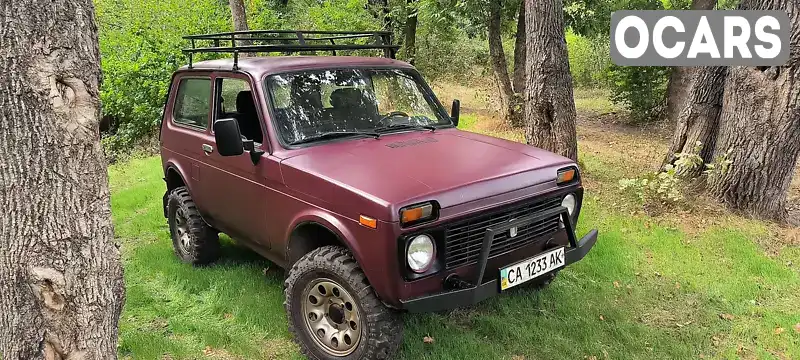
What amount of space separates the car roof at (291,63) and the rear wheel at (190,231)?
1206 mm

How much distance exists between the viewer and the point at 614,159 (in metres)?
9.33

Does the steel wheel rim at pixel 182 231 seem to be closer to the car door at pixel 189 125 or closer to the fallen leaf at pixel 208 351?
the car door at pixel 189 125

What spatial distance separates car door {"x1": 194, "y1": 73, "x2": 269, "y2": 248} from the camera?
4309mm

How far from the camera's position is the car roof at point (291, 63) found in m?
4.48

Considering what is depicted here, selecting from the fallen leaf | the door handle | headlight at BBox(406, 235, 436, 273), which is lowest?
Answer: the fallen leaf

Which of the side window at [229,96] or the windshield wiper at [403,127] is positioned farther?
the side window at [229,96]

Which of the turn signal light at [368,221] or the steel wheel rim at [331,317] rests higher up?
A: the turn signal light at [368,221]

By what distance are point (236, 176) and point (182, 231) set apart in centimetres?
139

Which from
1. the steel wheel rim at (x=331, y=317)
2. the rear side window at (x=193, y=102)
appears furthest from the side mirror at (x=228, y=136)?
the rear side window at (x=193, y=102)

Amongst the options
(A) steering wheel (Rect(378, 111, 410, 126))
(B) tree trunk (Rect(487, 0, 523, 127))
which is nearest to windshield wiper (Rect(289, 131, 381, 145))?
(A) steering wheel (Rect(378, 111, 410, 126))

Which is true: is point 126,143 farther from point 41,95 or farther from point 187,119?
point 41,95

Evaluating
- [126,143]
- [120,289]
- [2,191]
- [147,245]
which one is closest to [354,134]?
[120,289]

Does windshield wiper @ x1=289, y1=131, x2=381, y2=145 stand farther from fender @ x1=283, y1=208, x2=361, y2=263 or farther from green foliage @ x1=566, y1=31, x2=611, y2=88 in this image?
green foliage @ x1=566, y1=31, x2=611, y2=88

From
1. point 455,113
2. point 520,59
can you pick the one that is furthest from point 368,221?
point 520,59
